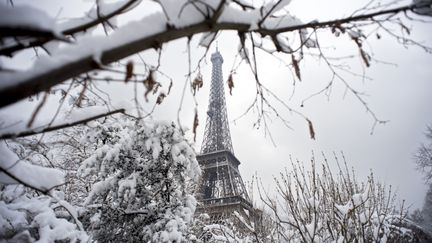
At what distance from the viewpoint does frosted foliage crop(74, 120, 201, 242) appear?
5797 millimetres

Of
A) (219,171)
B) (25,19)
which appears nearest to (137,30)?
(25,19)

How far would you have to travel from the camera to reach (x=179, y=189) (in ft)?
21.8

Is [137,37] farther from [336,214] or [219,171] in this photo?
[219,171]

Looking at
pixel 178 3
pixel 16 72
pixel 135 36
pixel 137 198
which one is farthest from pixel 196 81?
pixel 137 198

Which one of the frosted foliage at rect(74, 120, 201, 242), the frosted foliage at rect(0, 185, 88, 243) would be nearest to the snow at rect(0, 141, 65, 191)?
the frosted foliage at rect(0, 185, 88, 243)

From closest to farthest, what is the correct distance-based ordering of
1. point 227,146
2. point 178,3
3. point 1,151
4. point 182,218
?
point 178,3 < point 1,151 < point 182,218 < point 227,146

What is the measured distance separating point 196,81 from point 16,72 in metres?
1.24

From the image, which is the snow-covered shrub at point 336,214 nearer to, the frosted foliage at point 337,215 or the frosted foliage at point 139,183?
the frosted foliage at point 337,215

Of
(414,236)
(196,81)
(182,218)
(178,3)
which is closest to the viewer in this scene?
(178,3)

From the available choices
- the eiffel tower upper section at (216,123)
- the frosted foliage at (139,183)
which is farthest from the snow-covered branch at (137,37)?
the eiffel tower upper section at (216,123)

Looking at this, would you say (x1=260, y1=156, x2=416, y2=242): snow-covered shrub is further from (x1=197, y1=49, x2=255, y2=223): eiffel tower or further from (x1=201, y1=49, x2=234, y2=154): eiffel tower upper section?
(x1=201, y1=49, x2=234, y2=154): eiffel tower upper section

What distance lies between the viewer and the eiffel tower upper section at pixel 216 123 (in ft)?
109

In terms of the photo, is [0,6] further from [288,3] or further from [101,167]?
[101,167]

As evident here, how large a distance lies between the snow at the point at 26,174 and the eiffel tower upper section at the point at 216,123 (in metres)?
29.6
